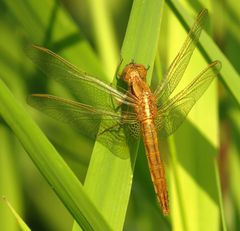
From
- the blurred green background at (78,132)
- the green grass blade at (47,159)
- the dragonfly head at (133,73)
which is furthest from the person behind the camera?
the blurred green background at (78,132)

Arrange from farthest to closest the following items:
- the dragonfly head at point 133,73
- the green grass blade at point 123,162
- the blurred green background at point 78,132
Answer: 1. the blurred green background at point 78,132
2. the dragonfly head at point 133,73
3. the green grass blade at point 123,162

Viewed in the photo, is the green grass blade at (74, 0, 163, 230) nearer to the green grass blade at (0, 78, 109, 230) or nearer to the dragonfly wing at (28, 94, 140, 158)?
the dragonfly wing at (28, 94, 140, 158)

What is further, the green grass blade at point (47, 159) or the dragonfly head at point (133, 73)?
the dragonfly head at point (133, 73)

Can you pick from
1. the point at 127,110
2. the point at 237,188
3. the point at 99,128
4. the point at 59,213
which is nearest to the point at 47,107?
the point at 99,128

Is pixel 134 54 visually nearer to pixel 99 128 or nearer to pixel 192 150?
pixel 99 128

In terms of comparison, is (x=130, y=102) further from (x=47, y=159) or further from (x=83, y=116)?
(x=47, y=159)

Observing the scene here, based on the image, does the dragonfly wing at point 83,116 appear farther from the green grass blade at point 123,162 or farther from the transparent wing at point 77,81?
the green grass blade at point 123,162

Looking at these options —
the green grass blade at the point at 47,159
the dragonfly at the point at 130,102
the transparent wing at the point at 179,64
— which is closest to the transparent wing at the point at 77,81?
the dragonfly at the point at 130,102
